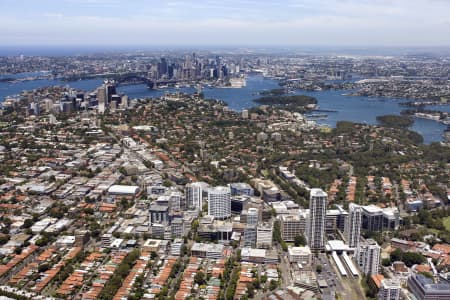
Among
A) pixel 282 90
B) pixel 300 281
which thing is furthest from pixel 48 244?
pixel 282 90

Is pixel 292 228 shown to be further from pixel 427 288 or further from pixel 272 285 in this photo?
pixel 427 288

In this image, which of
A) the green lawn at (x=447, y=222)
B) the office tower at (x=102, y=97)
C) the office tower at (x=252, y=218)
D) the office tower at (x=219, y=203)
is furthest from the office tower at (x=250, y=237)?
the office tower at (x=102, y=97)

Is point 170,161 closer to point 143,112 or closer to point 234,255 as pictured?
point 234,255

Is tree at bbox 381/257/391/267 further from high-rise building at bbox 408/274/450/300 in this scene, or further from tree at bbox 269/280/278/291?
tree at bbox 269/280/278/291

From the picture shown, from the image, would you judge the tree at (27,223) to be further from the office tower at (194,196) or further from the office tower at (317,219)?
the office tower at (317,219)

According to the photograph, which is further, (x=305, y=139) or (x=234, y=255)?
(x=305, y=139)
